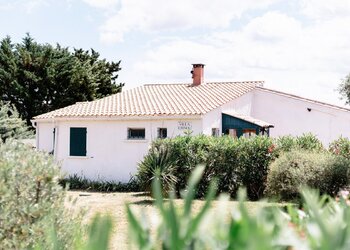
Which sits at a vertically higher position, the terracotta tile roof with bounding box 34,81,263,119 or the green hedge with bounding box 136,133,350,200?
the terracotta tile roof with bounding box 34,81,263,119

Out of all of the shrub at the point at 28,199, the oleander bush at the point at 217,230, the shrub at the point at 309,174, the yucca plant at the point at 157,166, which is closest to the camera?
the oleander bush at the point at 217,230

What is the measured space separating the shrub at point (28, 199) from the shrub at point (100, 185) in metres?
18.5

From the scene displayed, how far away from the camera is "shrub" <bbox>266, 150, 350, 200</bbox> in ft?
54.5

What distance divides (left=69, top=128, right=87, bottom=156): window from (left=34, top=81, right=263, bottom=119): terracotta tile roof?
808 millimetres

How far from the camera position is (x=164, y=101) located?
28.0 meters

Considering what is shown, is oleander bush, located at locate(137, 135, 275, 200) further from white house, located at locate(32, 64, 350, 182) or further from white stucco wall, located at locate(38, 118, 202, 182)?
white stucco wall, located at locate(38, 118, 202, 182)

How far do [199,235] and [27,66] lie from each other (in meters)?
44.2

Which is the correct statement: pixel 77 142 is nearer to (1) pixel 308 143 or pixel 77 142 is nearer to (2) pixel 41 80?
(1) pixel 308 143

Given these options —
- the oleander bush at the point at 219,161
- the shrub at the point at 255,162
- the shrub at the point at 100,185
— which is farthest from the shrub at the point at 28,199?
the shrub at the point at 100,185

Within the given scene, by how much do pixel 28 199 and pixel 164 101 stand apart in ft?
74.2

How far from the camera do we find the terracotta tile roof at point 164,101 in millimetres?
25484

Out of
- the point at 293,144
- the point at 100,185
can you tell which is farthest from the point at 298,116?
the point at 100,185

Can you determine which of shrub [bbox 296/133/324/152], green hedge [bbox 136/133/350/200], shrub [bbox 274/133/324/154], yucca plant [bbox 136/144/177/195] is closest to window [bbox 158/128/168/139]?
green hedge [bbox 136/133/350/200]

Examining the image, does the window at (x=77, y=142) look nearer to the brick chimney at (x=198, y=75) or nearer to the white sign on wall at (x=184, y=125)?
the white sign on wall at (x=184, y=125)
